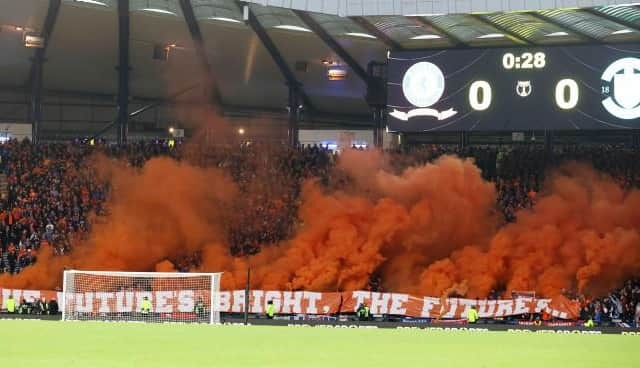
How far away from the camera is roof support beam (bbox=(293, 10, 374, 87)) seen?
122 feet

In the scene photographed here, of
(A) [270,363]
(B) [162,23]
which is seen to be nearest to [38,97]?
(B) [162,23]

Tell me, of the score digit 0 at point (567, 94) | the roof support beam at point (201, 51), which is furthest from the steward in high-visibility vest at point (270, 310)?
the score digit 0 at point (567, 94)

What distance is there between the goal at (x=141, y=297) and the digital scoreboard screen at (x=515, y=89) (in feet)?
33.1

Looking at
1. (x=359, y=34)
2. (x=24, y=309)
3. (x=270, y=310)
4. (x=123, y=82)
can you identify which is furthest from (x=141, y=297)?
(x=359, y=34)

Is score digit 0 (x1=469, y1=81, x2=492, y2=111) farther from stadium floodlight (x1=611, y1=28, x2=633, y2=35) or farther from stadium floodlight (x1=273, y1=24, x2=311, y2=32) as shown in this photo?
stadium floodlight (x1=273, y1=24, x2=311, y2=32)

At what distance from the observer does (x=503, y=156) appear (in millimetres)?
37469

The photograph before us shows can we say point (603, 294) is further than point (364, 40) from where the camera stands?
No

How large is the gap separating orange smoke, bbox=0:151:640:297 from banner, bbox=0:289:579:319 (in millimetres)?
1274

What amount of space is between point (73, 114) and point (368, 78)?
17.6m

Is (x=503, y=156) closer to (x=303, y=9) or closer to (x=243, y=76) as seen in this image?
(x=303, y=9)

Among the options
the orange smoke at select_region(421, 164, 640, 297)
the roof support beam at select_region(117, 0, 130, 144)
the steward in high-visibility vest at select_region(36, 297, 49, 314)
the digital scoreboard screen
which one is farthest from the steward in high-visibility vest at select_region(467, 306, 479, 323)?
the roof support beam at select_region(117, 0, 130, 144)

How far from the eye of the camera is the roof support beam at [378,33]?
36281 mm

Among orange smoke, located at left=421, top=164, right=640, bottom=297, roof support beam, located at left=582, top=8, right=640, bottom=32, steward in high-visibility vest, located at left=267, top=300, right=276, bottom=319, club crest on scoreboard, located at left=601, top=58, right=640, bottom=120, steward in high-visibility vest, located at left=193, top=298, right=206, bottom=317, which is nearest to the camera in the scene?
steward in high-visibility vest, located at left=193, top=298, right=206, bottom=317

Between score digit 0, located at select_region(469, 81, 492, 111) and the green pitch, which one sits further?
score digit 0, located at select_region(469, 81, 492, 111)
